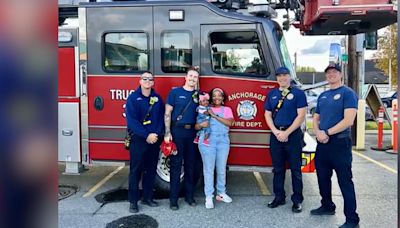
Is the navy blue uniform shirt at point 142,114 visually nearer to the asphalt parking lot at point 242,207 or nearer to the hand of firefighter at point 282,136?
the asphalt parking lot at point 242,207

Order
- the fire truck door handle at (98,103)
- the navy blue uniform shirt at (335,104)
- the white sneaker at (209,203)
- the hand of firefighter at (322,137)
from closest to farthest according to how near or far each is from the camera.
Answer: the navy blue uniform shirt at (335,104) → the hand of firefighter at (322,137) → the white sneaker at (209,203) → the fire truck door handle at (98,103)

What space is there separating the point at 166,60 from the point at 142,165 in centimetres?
145

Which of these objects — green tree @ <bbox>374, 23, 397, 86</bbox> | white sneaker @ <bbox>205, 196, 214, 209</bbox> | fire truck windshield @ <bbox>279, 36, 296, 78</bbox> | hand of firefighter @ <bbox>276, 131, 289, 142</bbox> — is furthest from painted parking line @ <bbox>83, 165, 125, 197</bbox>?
green tree @ <bbox>374, 23, 397, 86</bbox>

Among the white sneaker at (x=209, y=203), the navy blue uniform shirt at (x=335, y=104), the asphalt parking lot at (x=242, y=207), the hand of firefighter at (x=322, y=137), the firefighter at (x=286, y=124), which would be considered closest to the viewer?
the navy blue uniform shirt at (x=335, y=104)

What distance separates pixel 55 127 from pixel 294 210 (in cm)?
441

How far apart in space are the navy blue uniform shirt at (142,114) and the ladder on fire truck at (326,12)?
5.76ft

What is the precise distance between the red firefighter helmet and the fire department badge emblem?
3.30 feet

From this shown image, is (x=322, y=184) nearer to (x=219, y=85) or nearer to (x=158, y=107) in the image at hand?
(x=219, y=85)

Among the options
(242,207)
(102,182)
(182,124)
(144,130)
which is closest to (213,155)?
(182,124)

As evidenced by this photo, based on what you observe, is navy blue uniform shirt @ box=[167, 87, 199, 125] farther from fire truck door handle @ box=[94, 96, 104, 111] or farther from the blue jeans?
fire truck door handle @ box=[94, 96, 104, 111]

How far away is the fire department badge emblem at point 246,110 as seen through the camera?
5.22 metres

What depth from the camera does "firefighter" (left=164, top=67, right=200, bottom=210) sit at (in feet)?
16.1

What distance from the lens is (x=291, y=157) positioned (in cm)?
491

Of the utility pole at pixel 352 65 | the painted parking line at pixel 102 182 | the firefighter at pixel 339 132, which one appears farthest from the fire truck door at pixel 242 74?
the utility pole at pixel 352 65
